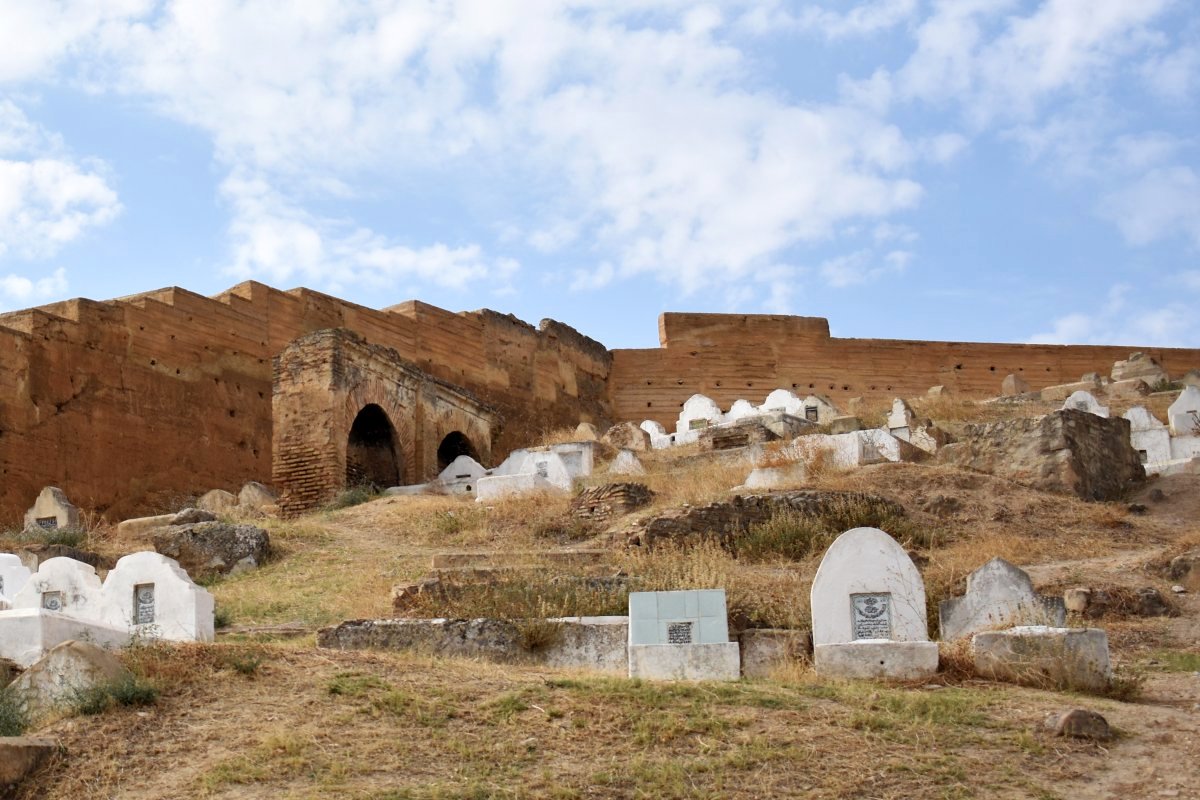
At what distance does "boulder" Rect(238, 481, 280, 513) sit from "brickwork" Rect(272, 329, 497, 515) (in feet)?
0.94

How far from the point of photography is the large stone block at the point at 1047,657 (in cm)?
896

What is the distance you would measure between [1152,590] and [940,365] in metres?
22.0

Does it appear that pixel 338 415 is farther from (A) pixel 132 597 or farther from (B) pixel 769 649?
(B) pixel 769 649

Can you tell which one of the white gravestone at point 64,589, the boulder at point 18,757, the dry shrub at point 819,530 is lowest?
the boulder at point 18,757

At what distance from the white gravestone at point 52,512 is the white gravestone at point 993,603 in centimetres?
1171

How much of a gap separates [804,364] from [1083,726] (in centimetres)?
2577

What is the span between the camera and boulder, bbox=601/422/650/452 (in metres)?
23.0

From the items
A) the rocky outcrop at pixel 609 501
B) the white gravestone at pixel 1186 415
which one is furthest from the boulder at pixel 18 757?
the white gravestone at pixel 1186 415

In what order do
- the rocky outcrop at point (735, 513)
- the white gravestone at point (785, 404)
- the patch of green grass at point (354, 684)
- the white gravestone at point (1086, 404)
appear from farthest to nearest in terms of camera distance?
the white gravestone at point (785, 404) → the white gravestone at point (1086, 404) → the rocky outcrop at point (735, 513) → the patch of green grass at point (354, 684)

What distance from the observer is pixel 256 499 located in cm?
2053

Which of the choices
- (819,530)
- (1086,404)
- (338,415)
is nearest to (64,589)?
(819,530)

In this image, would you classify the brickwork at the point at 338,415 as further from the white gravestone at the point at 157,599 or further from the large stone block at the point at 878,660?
the large stone block at the point at 878,660

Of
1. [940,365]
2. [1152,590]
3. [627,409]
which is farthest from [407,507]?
[940,365]

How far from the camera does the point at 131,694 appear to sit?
26.2 feet
